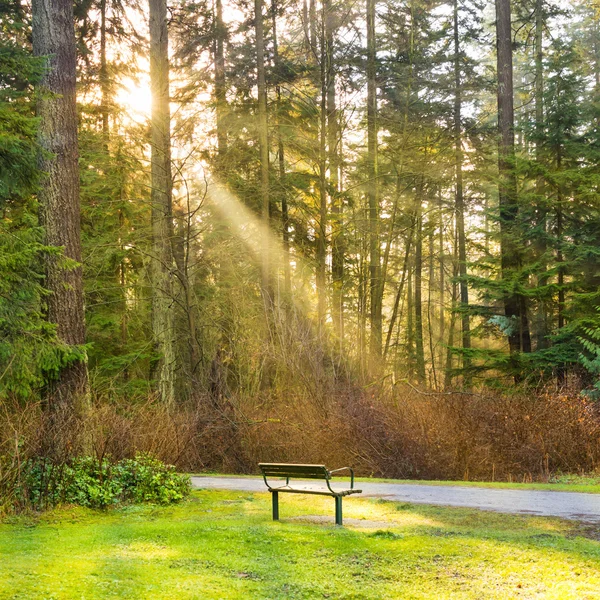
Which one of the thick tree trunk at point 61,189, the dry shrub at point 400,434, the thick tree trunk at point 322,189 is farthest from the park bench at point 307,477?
the thick tree trunk at point 322,189

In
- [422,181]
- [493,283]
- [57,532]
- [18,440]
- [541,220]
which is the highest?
[422,181]

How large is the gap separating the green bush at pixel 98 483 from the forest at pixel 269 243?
28 centimetres

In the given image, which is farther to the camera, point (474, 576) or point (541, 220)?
point (541, 220)

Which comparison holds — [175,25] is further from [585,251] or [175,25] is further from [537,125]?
[585,251]

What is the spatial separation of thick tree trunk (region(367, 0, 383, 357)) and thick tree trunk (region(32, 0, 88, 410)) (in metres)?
11.1

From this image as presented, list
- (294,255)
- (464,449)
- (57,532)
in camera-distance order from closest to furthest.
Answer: (57,532), (464,449), (294,255)

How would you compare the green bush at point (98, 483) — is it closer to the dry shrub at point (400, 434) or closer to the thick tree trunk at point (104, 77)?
the dry shrub at point (400, 434)

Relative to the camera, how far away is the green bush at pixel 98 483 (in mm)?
9695

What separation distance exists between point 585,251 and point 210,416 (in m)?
9.48

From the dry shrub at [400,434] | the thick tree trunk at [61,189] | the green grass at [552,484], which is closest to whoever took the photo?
the green grass at [552,484]

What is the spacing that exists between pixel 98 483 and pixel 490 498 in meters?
5.30

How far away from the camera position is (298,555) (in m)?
7.18

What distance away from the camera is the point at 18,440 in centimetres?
960

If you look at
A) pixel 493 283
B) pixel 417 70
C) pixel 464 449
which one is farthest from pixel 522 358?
pixel 417 70
